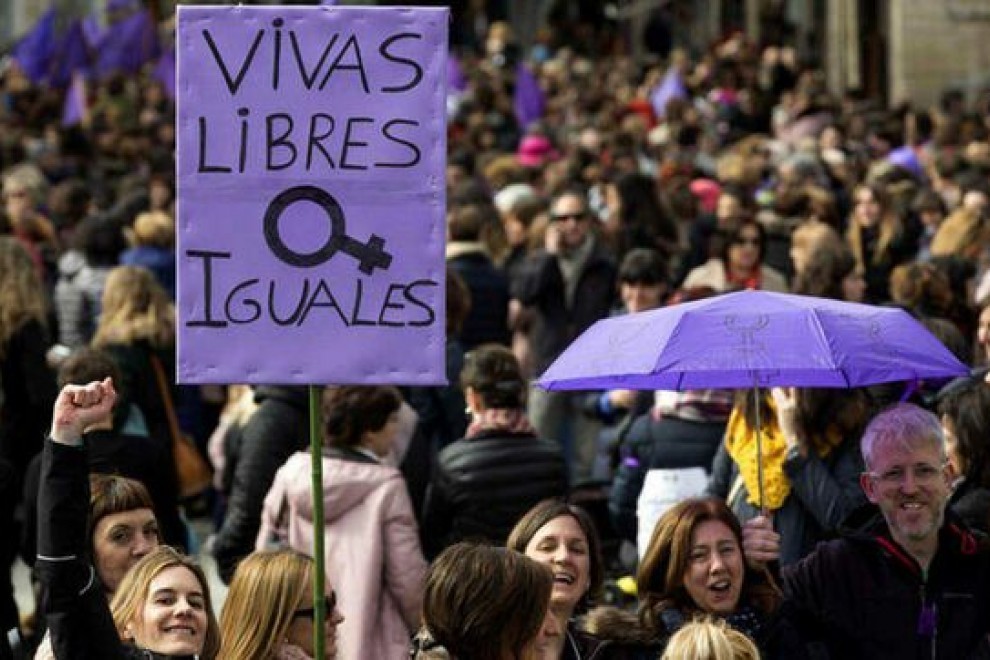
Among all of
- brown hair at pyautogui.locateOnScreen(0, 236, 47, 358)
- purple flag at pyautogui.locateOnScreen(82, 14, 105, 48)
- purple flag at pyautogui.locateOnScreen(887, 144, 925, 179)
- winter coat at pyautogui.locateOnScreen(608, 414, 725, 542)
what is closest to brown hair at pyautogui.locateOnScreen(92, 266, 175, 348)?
brown hair at pyautogui.locateOnScreen(0, 236, 47, 358)

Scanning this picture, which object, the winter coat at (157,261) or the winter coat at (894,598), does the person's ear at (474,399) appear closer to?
the winter coat at (894,598)

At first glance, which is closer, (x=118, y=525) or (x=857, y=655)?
(x=857, y=655)

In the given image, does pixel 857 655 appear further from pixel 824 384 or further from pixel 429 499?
pixel 429 499

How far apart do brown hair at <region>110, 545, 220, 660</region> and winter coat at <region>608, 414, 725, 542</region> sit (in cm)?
310

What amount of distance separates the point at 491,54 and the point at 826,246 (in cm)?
2693

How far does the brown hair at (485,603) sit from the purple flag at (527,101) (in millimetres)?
20464

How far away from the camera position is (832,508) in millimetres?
7840

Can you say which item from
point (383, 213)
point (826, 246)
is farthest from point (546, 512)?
point (826, 246)

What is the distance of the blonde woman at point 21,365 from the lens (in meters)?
10.8

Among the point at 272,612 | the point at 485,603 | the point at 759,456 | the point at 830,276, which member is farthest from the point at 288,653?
the point at 830,276

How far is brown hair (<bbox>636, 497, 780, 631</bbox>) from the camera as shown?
694cm

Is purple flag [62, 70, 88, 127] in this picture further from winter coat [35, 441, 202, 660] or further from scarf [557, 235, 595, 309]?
winter coat [35, 441, 202, 660]

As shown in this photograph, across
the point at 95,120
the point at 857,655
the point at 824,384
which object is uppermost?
the point at 95,120

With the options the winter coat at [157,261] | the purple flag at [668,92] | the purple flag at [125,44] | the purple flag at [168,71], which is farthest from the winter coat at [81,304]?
the purple flag at [125,44]
